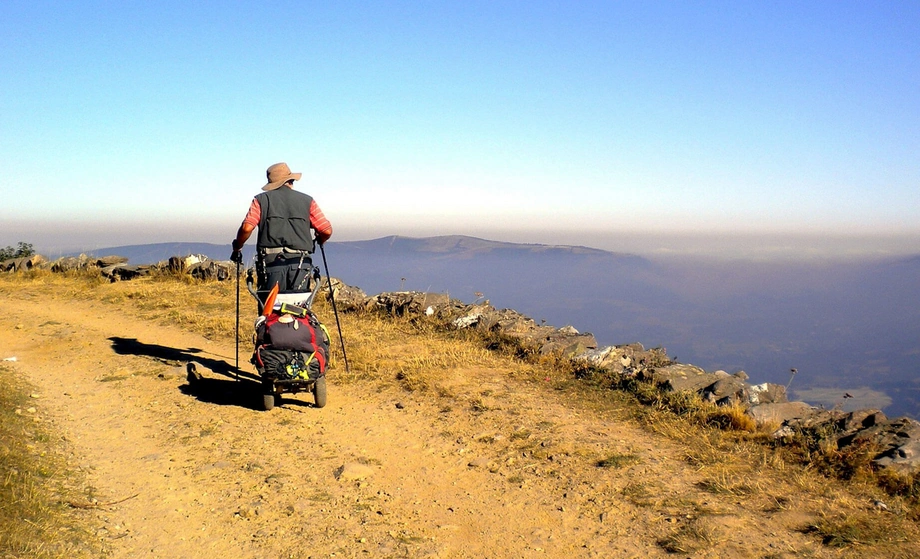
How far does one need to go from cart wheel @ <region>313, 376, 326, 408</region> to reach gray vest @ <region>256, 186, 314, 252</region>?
5.16 feet

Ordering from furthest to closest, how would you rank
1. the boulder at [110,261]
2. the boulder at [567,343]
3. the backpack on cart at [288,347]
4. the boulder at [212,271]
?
the boulder at [110,261] < the boulder at [212,271] < the boulder at [567,343] < the backpack on cart at [288,347]

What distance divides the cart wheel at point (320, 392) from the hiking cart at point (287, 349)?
1 centimetres

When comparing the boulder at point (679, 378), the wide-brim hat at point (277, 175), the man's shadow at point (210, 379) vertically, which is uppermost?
the wide-brim hat at point (277, 175)

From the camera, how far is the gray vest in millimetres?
7215

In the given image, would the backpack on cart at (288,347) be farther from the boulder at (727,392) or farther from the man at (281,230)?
the boulder at (727,392)

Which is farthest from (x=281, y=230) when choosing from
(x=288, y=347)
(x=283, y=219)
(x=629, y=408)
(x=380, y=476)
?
(x=629, y=408)

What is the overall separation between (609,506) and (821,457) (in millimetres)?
2341

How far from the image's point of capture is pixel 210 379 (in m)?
8.35

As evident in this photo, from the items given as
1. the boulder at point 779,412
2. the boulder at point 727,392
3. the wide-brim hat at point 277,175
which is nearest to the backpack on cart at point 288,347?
the wide-brim hat at point 277,175

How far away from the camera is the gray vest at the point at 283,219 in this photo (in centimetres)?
721

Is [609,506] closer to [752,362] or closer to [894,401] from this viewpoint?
[894,401]

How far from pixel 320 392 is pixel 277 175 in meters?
2.57

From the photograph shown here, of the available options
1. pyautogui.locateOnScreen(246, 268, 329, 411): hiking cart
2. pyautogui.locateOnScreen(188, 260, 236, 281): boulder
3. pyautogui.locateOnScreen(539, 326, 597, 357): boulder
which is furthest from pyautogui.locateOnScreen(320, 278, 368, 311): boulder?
pyautogui.locateOnScreen(246, 268, 329, 411): hiking cart

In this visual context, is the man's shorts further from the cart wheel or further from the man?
the cart wheel
